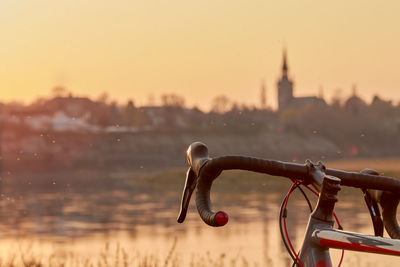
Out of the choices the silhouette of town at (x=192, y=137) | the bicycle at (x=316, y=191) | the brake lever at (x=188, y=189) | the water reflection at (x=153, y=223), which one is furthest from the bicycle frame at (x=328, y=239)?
the silhouette of town at (x=192, y=137)

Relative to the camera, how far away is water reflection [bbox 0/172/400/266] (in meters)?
29.7

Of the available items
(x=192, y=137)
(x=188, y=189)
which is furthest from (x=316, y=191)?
(x=192, y=137)

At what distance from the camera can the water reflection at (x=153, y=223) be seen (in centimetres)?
2970

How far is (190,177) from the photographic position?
2975mm

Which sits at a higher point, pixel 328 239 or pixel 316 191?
pixel 316 191

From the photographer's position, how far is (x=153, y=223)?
46031mm

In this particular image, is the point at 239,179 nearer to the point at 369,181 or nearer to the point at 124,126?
the point at 369,181

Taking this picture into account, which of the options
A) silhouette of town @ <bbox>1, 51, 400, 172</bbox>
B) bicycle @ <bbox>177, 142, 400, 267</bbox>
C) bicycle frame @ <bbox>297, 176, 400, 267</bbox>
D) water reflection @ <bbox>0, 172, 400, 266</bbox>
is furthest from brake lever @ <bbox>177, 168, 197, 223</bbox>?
silhouette of town @ <bbox>1, 51, 400, 172</bbox>

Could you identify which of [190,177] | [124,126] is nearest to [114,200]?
[190,177]

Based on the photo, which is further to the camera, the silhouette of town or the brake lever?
the silhouette of town

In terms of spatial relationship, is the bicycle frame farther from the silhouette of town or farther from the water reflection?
the silhouette of town

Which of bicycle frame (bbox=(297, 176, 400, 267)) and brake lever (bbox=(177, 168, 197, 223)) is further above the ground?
brake lever (bbox=(177, 168, 197, 223))

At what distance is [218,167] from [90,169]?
12734 cm

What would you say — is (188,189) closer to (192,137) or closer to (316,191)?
(316,191)
